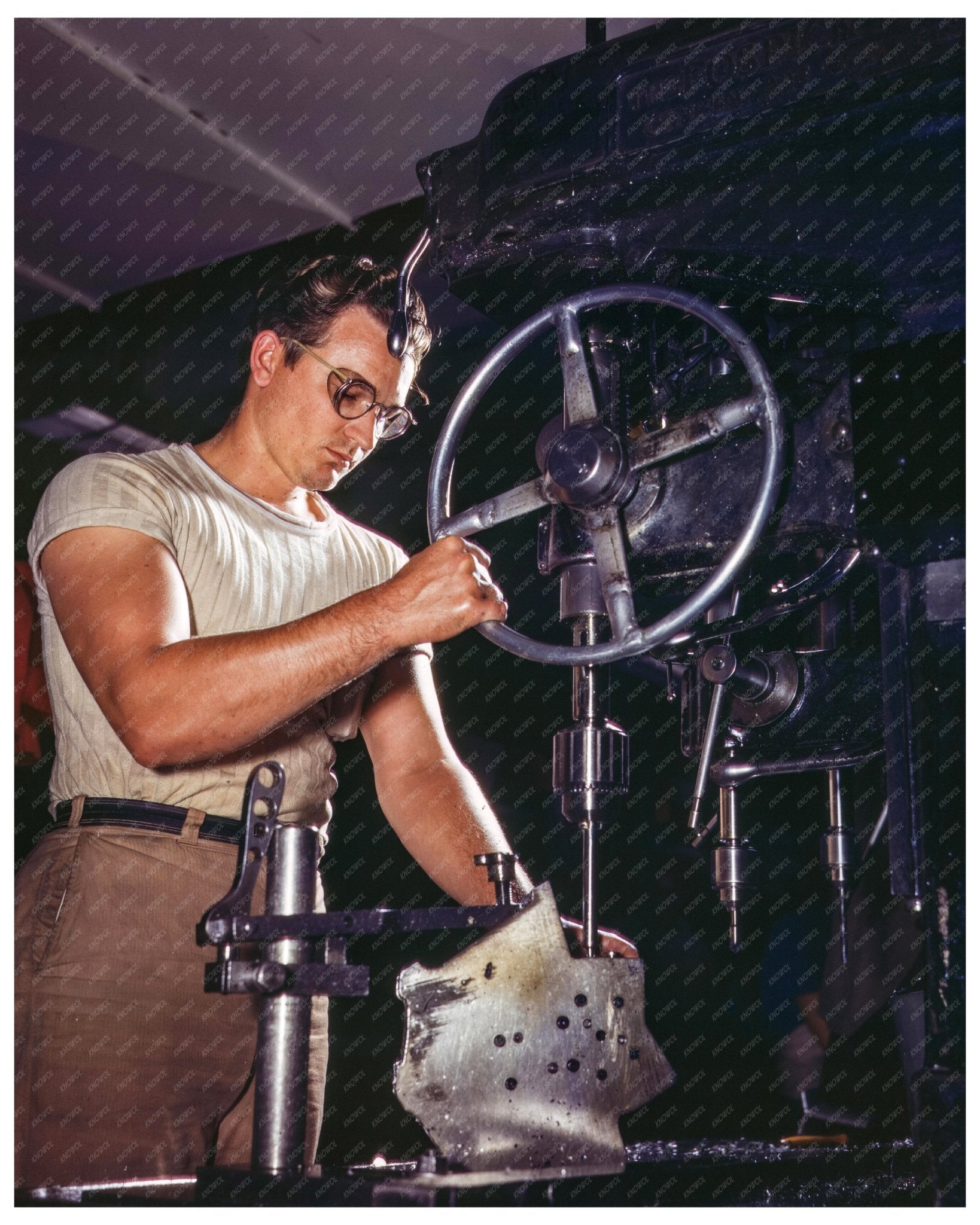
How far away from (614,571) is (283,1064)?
573mm

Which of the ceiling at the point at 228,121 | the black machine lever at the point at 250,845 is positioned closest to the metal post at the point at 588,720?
the black machine lever at the point at 250,845

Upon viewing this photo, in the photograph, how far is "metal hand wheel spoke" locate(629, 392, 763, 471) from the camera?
1143mm

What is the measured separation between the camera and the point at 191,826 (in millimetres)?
1470

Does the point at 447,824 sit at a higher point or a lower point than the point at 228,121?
lower

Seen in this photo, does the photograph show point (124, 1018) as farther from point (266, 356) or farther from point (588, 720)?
point (266, 356)

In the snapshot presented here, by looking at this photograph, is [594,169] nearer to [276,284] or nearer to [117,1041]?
[276,284]

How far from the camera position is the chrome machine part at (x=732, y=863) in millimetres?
1233

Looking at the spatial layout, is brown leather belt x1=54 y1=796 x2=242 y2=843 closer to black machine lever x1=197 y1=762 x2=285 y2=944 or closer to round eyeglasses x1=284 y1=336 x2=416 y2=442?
black machine lever x1=197 y1=762 x2=285 y2=944

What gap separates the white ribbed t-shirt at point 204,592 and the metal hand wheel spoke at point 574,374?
451 mm

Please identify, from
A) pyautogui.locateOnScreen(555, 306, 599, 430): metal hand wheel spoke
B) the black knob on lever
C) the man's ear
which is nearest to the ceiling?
the man's ear

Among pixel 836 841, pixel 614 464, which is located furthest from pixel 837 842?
pixel 614 464

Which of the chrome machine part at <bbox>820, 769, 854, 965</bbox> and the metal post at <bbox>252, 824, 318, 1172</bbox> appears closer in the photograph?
the metal post at <bbox>252, 824, 318, 1172</bbox>

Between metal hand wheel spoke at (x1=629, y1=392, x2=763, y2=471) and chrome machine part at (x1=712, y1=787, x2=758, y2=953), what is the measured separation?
15.0 inches

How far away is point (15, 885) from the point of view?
4.93ft
